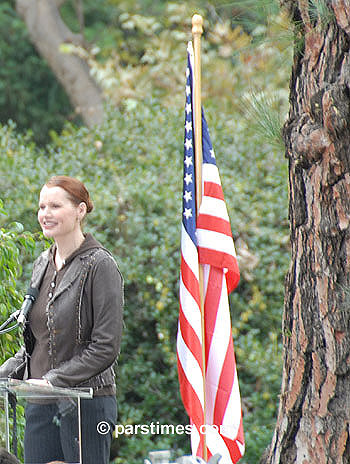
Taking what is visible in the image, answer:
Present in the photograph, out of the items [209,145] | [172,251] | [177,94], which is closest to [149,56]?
[177,94]

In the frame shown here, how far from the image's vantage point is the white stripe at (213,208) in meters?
4.46

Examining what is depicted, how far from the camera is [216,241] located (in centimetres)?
446

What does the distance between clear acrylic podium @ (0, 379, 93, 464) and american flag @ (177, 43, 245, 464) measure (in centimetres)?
98

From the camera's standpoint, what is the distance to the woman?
364 cm

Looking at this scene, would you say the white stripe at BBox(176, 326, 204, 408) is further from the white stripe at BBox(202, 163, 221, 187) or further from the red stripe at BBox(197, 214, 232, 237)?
the white stripe at BBox(202, 163, 221, 187)

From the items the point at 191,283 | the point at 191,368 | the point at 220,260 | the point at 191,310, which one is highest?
the point at 220,260

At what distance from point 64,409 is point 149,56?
27.1ft

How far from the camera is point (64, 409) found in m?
3.44

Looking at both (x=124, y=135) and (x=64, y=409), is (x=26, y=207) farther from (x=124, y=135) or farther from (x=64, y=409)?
(x=64, y=409)

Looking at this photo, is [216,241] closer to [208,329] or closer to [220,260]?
[220,260]

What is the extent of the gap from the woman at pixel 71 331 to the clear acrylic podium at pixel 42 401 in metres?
0.06

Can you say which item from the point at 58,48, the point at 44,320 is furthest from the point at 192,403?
the point at 58,48

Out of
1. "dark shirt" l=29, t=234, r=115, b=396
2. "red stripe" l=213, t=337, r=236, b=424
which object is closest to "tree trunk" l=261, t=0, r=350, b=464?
"dark shirt" l=29, t=234, r=115, b=396

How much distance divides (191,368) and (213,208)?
781 millimetres
